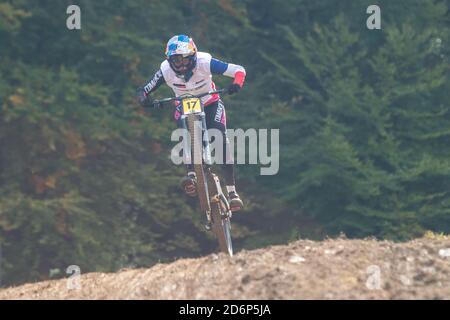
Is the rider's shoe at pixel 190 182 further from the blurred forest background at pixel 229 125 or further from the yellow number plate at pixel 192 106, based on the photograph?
the blurred forest background at pixel 229 125

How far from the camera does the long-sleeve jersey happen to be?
35.3 feet

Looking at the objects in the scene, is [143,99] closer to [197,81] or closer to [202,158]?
[197,81]

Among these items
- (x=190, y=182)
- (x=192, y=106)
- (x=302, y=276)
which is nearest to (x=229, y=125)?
(x=190, y=182)

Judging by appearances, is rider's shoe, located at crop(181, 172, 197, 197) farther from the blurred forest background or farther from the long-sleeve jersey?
the blurred forest background

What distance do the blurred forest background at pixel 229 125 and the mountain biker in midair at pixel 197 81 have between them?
1089 centimetres

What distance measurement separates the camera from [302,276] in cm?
778

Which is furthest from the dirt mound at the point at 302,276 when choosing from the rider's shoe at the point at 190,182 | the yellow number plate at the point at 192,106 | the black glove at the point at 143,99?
the black glove at the point at 143,99

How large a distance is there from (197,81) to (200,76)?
0.07 metres

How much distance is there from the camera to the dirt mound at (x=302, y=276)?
7523 mm

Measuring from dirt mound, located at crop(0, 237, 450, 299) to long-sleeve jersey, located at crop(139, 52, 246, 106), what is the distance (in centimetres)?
234

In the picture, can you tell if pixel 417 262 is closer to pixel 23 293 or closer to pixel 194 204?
pixel 23 293

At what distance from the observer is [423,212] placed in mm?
21500
